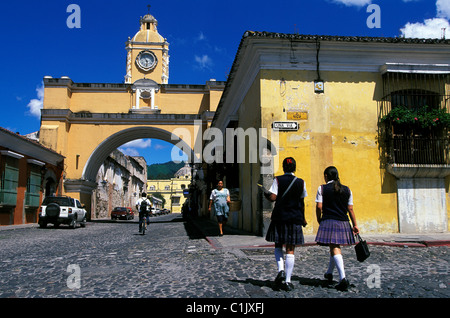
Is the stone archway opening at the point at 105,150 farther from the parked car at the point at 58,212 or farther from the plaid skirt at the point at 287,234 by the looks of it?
the plaid skirt at the point at 287,234

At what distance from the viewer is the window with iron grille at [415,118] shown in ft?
31.6

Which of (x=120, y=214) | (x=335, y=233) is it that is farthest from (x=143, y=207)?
(x=120, y=214)

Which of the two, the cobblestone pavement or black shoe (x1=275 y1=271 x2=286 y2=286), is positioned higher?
black shoe (x1=275 y1=271 x2=286 y2=286)

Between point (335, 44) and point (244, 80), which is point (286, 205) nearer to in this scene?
Result: point (335, 44)

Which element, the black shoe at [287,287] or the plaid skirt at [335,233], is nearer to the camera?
the black shoe at [287,287]

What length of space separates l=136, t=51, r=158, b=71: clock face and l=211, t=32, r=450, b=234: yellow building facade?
19718 mm

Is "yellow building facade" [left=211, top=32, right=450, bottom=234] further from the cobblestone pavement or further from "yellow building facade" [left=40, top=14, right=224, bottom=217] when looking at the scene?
"yellow building facade" [left=40, top=14, right=224, bottom=217]

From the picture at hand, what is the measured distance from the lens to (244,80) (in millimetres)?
11625

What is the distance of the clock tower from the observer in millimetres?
28359

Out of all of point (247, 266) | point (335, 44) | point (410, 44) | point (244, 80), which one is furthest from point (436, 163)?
point (247, 266)

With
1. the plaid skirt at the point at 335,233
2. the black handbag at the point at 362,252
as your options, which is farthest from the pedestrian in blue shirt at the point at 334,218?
the black handbag at the point at 362,252

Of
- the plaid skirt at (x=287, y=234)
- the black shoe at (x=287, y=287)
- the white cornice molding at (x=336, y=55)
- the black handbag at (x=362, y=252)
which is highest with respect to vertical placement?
the white cornice molding at (x=336, y=55)

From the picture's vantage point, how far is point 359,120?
32.1 ft

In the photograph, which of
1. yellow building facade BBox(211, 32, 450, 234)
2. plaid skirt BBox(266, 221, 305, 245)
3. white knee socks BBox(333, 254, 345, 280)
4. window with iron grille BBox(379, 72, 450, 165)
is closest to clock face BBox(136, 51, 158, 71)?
yellow building facade BBox(211, 32, 450, 234)
